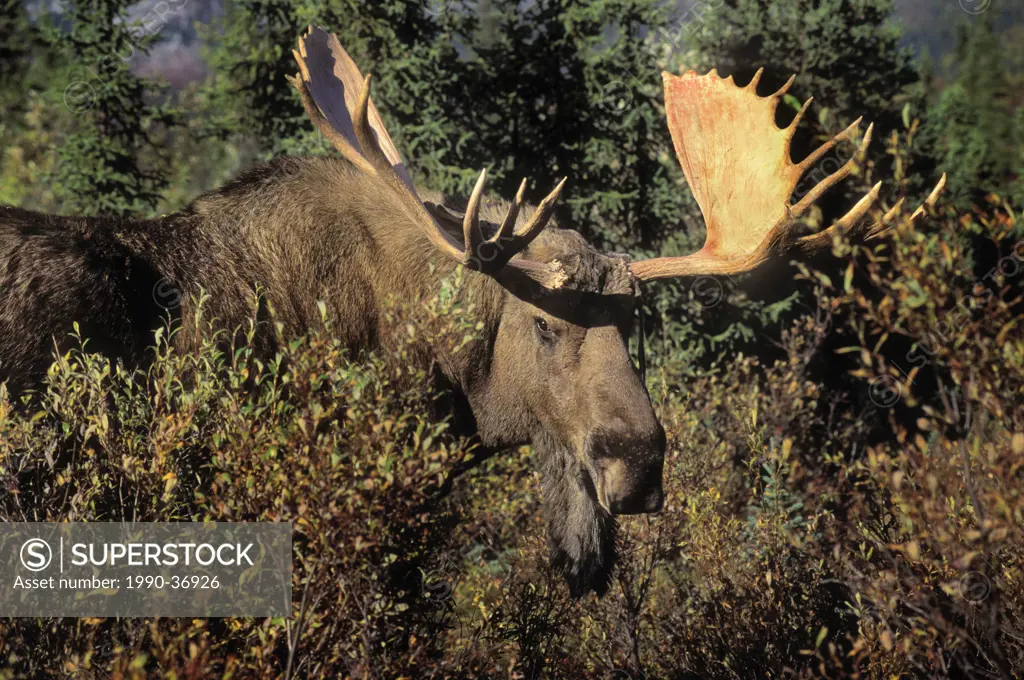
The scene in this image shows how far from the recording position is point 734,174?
5645 millimetres

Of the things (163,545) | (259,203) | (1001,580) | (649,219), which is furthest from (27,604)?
(649,219)

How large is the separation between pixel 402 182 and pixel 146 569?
8.00 feet

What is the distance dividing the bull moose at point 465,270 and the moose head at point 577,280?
0.04ft

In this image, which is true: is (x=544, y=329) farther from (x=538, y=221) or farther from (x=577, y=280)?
(x=538, y=221)

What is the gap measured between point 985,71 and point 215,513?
45.0 meters

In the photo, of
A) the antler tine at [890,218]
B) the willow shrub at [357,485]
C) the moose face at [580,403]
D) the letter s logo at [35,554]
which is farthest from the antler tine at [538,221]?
the letter s logo at [35,554]

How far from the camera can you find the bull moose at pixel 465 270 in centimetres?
451

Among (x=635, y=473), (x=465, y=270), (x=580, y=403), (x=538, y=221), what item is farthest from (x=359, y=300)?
(x=635, y=473)

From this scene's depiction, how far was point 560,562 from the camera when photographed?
5383mm

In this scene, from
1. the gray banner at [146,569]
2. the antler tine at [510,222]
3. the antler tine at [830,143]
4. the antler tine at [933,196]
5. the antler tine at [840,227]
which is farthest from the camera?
the antler tine at [840,227]

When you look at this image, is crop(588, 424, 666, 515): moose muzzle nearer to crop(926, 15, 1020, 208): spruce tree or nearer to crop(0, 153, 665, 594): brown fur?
crop(0, 153, 665, 594): brown fur

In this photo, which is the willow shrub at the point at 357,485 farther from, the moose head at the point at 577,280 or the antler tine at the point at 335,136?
the antler tine at the point at 335,136

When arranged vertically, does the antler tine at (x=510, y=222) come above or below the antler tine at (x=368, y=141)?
below

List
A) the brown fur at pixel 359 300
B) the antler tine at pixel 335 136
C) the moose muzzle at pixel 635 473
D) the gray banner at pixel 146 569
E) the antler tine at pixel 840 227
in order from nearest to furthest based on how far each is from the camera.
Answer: the gray banner at pixel 146 569 < the brown fur at pixel 359 300 < the moose muzzle at pixel 635 473 < the antler tine at pixel 840 227 < the antler tine at pixel 335 136
